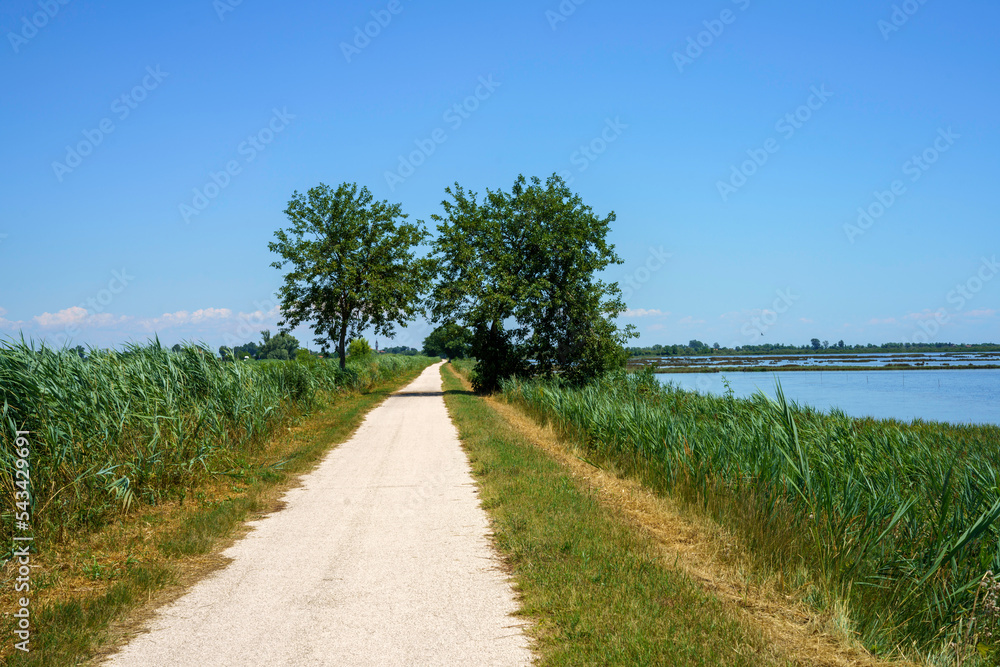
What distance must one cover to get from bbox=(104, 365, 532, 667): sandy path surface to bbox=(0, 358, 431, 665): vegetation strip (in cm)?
26

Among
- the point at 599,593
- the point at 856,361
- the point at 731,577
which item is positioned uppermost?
the point at 856,361

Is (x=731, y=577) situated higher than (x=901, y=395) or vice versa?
(x=901, y=395)

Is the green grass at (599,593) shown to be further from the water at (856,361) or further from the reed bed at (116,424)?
the water at (856,361)

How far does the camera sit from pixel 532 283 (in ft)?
110

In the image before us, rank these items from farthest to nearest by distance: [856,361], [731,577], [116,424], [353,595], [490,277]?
[856,361], [490,277], [116,424], [731,577], [353,595]

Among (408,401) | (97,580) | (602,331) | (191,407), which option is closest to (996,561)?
(97,580)

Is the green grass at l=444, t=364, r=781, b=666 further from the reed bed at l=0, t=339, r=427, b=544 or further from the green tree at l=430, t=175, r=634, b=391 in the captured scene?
the green tree at l=430, t=175, r=634, b=391

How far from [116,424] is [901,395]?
1582 inches

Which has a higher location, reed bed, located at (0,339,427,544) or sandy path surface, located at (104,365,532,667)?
reed bed, located at (0,339,427,544)

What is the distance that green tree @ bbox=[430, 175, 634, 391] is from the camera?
3322 centimetres

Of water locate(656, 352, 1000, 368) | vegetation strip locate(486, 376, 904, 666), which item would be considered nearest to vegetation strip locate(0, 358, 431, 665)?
vegetation strip locate(486, 376, 904, 666)

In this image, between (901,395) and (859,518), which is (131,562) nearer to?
(859,518)

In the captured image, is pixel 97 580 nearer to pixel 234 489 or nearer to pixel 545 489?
pixel 234 489

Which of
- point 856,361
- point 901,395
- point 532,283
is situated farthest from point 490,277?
point 856,361
